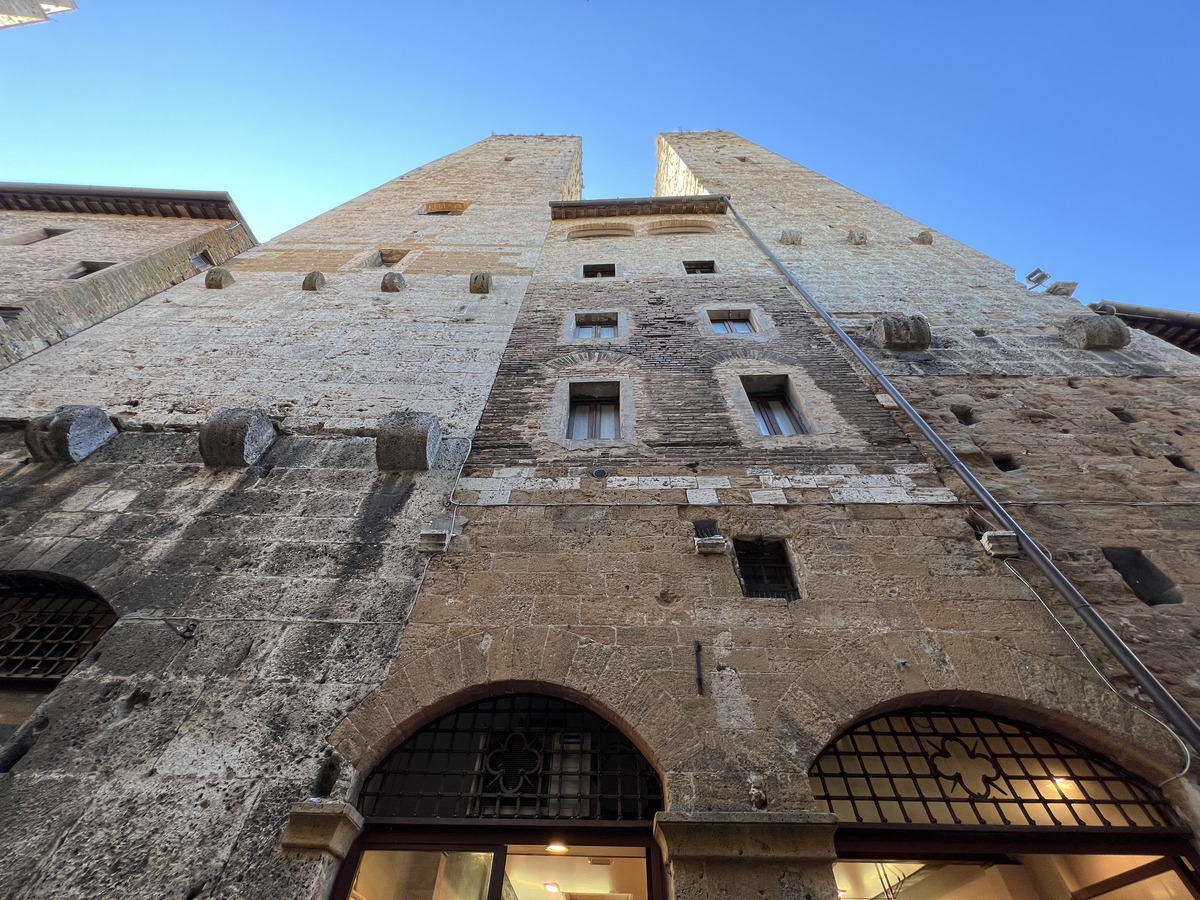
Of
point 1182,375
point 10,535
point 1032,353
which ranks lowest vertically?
point 10,535

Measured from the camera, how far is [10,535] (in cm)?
498

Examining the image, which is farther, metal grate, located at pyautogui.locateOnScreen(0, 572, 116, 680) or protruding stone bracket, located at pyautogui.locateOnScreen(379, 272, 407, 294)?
protruding stone bracket, located at pyautogui.locateOnScreen(379, 272, 407, 294)

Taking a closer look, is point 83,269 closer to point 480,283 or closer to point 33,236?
point 33,236

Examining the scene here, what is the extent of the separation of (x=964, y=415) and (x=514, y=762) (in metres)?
6.42

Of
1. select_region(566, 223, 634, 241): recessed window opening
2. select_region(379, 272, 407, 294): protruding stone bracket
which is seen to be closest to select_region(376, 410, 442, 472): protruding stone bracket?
select_region(379, 272, 407, 294): protruding stone bracket

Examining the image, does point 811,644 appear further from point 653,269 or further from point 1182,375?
point 653,269

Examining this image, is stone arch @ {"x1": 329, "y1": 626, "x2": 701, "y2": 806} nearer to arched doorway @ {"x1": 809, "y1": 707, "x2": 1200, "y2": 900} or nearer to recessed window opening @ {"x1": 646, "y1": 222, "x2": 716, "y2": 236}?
arched doorway @ {"x1": 809, "y1": 707, "x2": 1200, "y2": 900}

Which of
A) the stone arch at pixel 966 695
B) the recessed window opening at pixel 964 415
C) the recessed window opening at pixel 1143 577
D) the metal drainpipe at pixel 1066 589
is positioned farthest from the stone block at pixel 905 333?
the stone arch at pixel 966 695

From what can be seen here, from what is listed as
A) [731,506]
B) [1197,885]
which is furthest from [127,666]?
[1197,885]

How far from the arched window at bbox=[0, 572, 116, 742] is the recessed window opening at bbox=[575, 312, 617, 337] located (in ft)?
21.8

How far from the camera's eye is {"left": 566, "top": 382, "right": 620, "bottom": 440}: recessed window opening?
263 inches

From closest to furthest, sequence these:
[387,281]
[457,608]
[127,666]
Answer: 1. [127,666]
2. [457,608]
3. [387,281]

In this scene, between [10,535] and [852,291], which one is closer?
[10,535]

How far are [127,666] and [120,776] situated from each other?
2.83 ft
